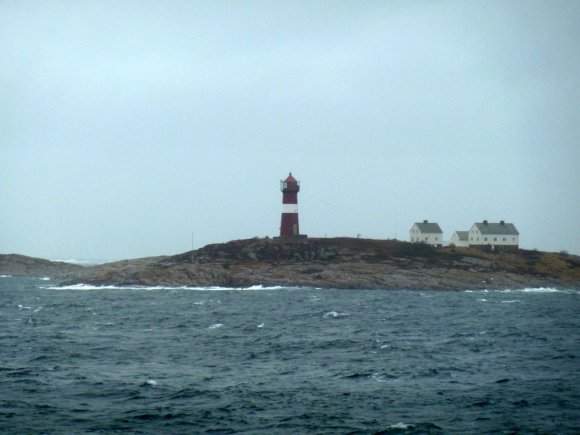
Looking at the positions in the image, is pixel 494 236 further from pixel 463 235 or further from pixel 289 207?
pixel 289 207

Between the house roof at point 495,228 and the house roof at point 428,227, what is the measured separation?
8053 mm

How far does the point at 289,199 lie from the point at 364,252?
17.9m

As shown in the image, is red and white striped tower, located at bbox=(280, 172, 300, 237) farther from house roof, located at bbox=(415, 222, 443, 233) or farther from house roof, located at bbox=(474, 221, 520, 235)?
house roof, located at bbox=(474, 221, 520, 235)

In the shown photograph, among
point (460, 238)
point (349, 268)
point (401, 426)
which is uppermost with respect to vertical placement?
point (460, 238)

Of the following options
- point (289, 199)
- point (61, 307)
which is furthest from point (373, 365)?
point (289, 199)

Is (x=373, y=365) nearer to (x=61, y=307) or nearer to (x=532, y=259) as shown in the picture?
(x=61, y=307)

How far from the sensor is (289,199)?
136 m

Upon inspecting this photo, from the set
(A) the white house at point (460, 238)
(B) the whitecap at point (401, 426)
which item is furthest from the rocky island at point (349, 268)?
(B) the whitecap at point (401, 426)

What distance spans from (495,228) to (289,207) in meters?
42.7

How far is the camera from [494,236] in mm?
146250

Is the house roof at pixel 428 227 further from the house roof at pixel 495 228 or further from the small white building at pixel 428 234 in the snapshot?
the house roof at pixel 495 228

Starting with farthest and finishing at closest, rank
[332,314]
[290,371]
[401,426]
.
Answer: [332,314] → [290,371] → [401,426]

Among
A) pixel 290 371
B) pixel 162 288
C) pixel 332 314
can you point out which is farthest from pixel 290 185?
pixel 290 371

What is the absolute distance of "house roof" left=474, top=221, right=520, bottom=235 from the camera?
481 feet
